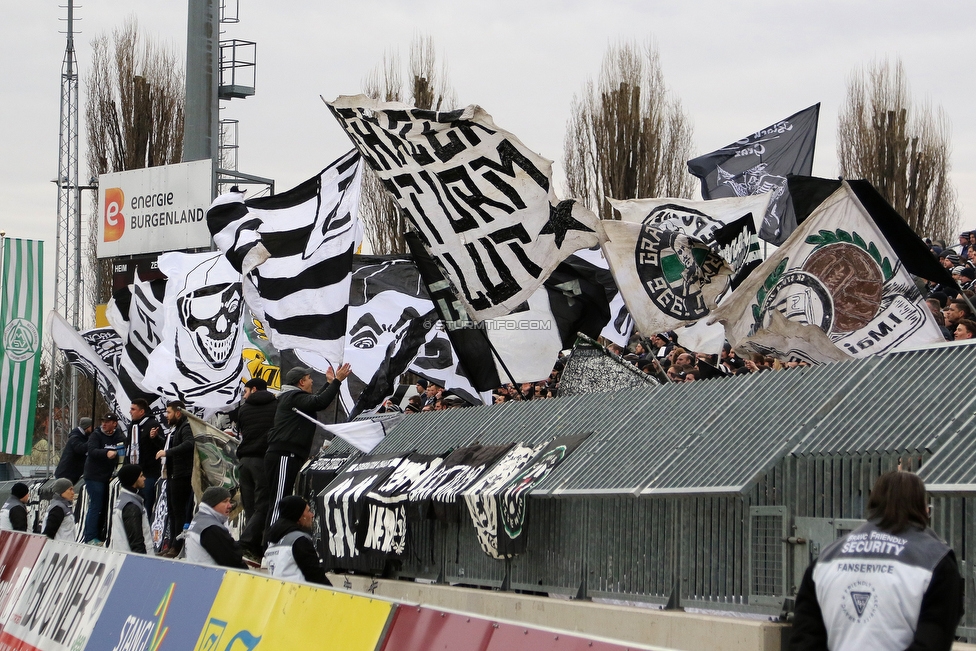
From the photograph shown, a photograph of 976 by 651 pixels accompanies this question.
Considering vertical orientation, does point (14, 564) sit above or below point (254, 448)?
below

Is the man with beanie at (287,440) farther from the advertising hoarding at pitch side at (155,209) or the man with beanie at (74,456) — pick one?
the advertising hoarding at pitch side at (155,209)

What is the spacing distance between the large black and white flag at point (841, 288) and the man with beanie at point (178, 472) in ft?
24.0

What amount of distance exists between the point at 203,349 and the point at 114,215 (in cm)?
2235

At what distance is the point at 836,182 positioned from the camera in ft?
35.7

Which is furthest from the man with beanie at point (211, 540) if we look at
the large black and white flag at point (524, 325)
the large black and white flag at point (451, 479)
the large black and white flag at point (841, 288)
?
the large black and white flag at point (841, 288)

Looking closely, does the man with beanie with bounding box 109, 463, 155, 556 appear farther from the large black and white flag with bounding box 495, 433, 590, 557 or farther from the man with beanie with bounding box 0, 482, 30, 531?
the large black and white flag with bounding box 495, 433, 590, 557

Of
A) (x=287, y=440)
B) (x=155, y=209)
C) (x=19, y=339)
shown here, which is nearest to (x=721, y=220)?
(x=287, y=440)

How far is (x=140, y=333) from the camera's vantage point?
2286 centimetres

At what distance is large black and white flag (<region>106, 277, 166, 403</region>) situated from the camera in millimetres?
22016

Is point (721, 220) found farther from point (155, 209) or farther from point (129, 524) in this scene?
point (155, 209)

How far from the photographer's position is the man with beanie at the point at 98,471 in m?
17.1

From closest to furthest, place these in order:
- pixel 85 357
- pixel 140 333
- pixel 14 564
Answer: pixel 14 564 < pixel 140 333 < pixel 85 357

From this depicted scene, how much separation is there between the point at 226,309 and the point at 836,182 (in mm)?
11108

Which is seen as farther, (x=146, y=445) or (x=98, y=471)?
(x=98, y=471)
